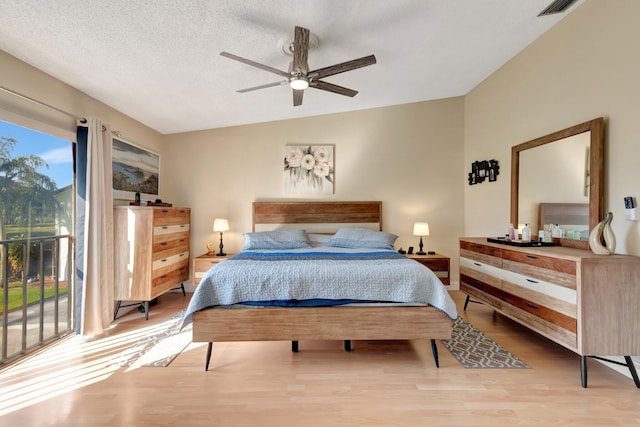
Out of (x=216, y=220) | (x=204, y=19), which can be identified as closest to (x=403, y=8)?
(x=204, y=19)

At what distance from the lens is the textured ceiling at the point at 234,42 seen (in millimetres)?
1781

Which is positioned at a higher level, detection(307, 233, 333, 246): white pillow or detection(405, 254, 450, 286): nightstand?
detection(307, 233, 333, 246): white pillow

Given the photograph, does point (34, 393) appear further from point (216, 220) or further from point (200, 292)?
point (216, 220)

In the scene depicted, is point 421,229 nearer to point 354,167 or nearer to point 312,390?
point 354,167

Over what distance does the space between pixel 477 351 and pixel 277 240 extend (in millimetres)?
2361

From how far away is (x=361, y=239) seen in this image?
354 centimetres

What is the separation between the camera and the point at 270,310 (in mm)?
2049

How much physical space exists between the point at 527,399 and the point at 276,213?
3.18m

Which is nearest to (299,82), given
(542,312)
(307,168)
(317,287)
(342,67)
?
(342,67)

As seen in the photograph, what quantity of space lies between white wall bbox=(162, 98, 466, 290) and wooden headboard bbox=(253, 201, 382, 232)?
0.14 meters

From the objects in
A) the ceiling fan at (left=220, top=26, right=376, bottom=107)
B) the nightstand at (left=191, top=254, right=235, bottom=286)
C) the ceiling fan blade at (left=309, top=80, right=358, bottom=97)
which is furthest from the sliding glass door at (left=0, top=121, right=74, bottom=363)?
the ceiling fan blade at (left=309, top=80, right=358, bottom=97)

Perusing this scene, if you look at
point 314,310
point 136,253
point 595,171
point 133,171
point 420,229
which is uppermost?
point 133,171

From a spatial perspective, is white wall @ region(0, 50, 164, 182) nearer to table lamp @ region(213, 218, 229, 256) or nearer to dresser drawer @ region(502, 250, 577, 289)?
table lamp @ region(213, 218, 229, 256)

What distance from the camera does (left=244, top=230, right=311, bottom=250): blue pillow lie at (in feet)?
11.4
